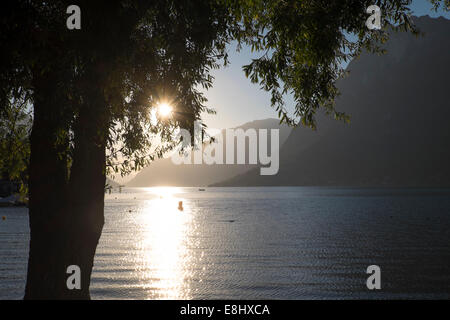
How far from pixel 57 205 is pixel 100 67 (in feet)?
11.6

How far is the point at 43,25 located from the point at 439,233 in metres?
58.5

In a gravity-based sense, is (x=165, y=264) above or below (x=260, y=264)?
below

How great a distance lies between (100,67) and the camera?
331 inches

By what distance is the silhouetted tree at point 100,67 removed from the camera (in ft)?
26.9

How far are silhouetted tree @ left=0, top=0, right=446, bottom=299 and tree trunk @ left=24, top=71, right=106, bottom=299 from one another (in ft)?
0.07

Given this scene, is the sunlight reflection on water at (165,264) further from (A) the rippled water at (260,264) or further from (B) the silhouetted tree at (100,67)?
(B) the silhouetted tree at (100,67)

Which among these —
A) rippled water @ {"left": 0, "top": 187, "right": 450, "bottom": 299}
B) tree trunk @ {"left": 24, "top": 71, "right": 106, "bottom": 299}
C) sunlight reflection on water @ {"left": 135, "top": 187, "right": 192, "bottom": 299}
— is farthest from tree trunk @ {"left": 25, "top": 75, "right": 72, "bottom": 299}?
sunlight reflection on water @ {"left": 135, "top": 187, "right": 192, "bottom": 299}

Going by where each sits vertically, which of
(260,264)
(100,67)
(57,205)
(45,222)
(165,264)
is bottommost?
(165,264)

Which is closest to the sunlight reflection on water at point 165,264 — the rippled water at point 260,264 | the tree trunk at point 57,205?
the rippled water at point 260,264

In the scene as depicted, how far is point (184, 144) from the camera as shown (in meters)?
12.9

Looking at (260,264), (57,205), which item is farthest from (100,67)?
(260,264)

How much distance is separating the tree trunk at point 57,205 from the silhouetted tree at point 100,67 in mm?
23

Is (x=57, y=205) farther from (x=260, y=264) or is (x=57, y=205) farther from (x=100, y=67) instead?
(x=260, y=264)

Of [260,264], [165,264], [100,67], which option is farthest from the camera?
[165,264]
